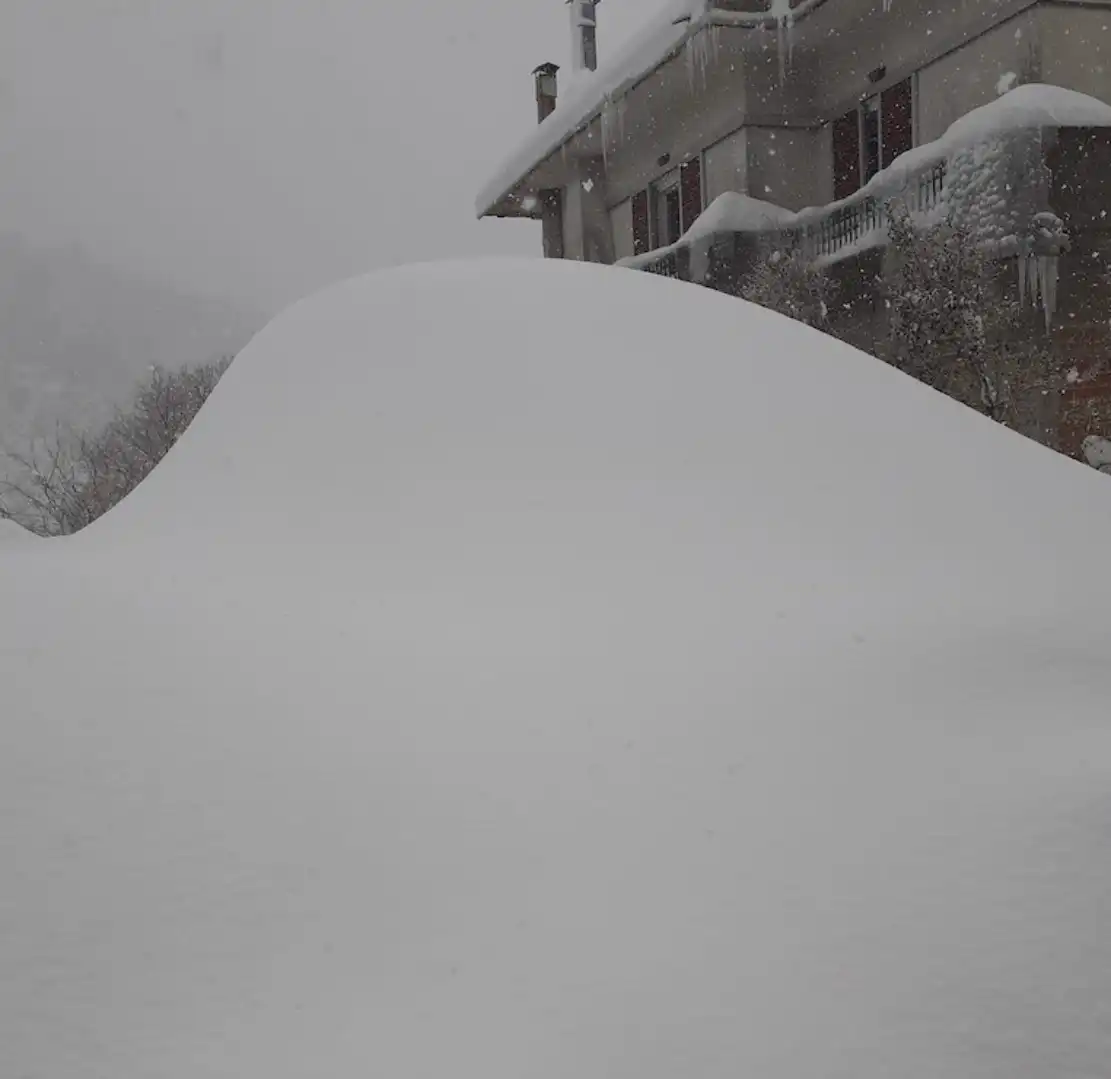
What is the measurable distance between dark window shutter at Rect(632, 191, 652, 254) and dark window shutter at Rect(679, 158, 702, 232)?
39.5 inches

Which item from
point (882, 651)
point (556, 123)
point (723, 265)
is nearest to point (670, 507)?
point (882, 651)

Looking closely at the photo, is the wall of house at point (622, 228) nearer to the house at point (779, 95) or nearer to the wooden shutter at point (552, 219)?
the house at point (779, 95)

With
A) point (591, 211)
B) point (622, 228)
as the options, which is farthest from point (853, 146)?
point (591, 211)

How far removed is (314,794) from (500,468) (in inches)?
36.1

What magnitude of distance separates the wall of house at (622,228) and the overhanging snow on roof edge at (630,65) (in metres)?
1.38

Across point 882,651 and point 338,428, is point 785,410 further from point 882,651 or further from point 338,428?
point 338,428

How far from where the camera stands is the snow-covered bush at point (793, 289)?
9859 millimetres

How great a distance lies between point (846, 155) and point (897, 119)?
0.95 meters

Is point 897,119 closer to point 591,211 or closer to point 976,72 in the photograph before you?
point 976,72

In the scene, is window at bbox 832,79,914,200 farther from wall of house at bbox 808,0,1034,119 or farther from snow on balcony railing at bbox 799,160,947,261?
snow on balcony railing at bbox 799,160,947,261

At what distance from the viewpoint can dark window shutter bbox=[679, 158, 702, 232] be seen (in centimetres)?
1298

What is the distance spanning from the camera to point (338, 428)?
95.5 inches

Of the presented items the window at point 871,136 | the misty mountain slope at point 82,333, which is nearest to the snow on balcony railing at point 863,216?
the window at point 871,136

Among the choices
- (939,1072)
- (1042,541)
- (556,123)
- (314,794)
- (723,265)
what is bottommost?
(939,1072)
